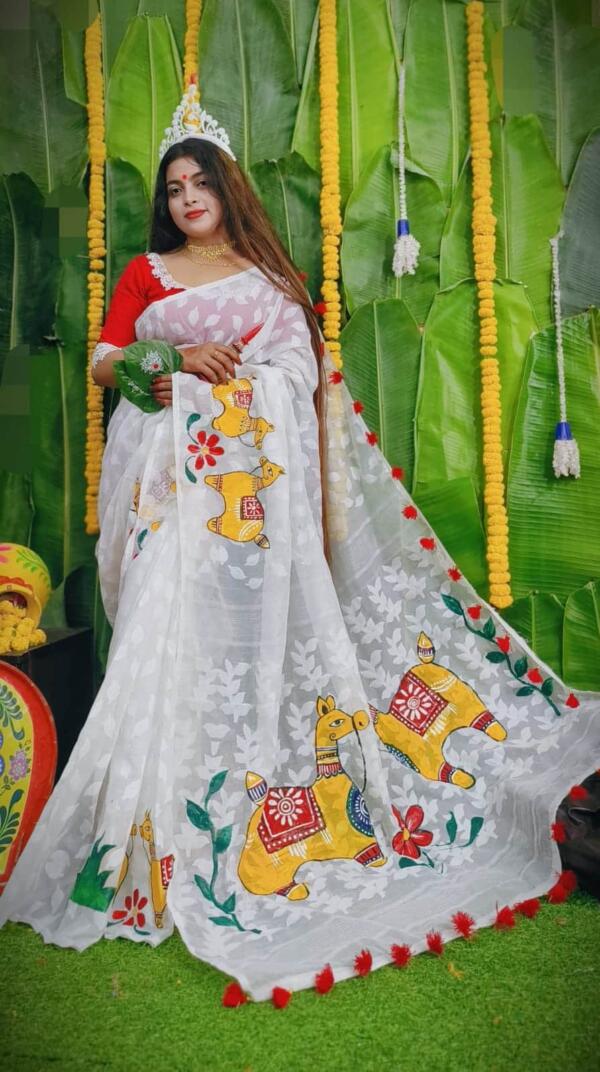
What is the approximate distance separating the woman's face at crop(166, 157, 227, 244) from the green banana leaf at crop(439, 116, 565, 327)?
77cm

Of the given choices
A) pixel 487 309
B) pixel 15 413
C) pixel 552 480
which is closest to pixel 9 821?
pixel 15 413

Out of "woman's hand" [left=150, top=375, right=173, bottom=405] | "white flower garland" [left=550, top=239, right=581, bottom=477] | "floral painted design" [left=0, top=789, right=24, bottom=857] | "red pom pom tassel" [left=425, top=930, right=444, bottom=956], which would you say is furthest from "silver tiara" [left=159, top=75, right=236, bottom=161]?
"red pom pom tassel" [left=425, top=930, right=444, bottom=956]

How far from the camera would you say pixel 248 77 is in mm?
2758

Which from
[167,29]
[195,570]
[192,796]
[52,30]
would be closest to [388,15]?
[167,29]

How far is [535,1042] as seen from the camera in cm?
137

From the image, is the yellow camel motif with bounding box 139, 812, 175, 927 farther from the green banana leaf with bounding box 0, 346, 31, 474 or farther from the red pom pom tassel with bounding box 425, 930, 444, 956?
the green banana leaf with bounding box 0, 346, 31, 474

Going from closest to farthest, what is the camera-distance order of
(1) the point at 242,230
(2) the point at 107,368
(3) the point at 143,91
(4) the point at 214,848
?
(4) the point at 214,848, (2) the point at 107,368, (1) the point at 242,230, (3) the point at 143,91

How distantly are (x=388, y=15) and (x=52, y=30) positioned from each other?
1110 millimetres

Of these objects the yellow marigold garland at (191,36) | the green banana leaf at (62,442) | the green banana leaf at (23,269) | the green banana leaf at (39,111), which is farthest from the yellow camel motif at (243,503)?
the yellow marigold garland at (191,36)

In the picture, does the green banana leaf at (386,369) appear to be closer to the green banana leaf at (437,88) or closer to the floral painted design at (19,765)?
the green banana leaf at (437,88)

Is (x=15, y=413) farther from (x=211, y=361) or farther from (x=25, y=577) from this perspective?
(x=211, y=361)

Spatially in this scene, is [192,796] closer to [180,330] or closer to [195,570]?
[195,570]

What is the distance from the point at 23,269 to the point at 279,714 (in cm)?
179

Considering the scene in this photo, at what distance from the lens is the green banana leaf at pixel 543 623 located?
2.63m
